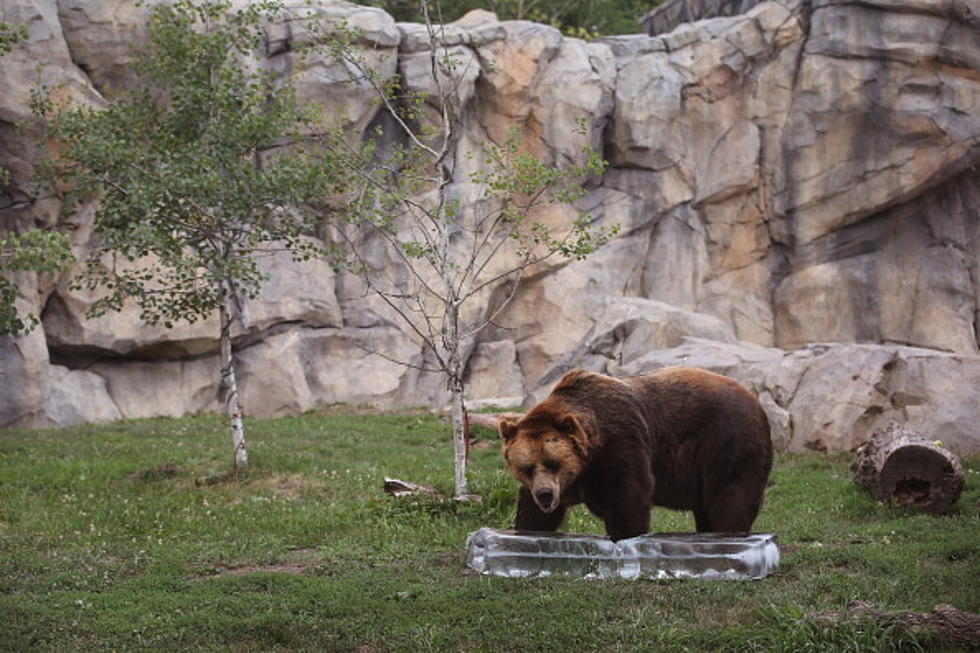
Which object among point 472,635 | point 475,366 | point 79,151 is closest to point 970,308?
point 475,366

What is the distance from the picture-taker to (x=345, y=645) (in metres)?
7.17

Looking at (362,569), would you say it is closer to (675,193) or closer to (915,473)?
(915,473)

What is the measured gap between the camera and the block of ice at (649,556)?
328 inches

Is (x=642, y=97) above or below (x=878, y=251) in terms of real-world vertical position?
above

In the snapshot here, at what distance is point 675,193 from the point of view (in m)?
30.3

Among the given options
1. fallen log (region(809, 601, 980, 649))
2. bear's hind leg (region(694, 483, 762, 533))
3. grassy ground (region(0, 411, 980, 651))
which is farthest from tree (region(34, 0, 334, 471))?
fallen log (region(809, 601, 980, 649))

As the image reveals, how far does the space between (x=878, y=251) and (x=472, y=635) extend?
81.8 feet

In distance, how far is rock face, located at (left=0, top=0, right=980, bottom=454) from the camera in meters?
25.0

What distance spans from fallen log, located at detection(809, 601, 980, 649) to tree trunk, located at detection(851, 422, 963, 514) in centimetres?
511

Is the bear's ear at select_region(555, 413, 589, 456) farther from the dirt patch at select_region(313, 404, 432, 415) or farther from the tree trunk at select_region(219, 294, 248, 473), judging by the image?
the dirt patch at select_region(313, 404, 432, 415)

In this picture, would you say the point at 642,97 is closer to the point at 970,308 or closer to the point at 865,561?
the point at 970,308

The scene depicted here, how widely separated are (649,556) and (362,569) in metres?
2.60

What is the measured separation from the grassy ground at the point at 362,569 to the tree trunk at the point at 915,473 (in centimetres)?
22

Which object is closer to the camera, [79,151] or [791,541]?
[791,541]
